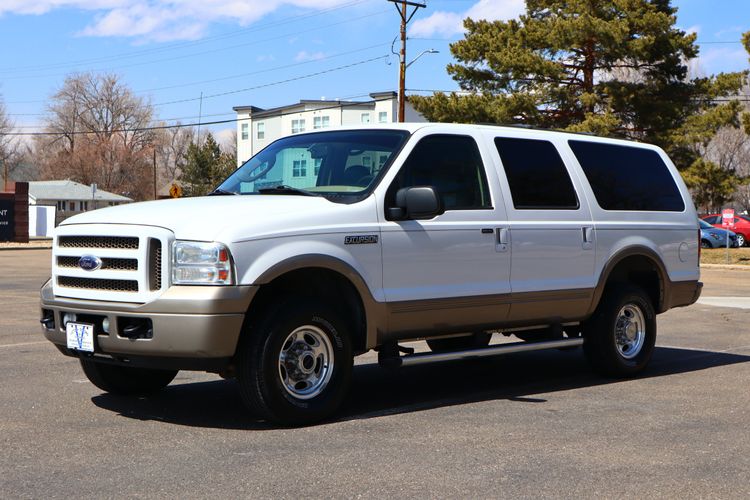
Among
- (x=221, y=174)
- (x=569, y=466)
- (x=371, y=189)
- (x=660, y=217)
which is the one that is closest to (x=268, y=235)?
(x=371, y=189)

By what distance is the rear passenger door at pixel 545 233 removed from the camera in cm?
781

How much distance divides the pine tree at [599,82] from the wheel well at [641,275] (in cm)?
2758

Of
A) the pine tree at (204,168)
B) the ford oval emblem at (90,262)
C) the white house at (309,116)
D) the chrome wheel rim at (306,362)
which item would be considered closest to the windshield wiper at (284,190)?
the chrome wheel rim at (306,362)

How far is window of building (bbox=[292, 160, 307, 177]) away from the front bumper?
1524 mm

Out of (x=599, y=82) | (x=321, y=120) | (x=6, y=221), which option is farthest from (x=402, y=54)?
(x=321, y=120)

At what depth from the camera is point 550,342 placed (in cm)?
812

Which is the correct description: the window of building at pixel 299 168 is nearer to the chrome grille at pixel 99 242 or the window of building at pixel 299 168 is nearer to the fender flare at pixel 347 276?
the fender flare at pixel 347 276

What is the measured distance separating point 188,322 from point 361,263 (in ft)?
4.32

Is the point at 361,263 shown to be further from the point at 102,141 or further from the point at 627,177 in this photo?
the point at 102,141

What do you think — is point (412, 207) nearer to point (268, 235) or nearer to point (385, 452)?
point (268, 235)

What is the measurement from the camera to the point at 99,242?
6590mm

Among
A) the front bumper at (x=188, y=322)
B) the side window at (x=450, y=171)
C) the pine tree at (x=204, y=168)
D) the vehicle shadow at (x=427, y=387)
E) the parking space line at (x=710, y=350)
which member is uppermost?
the pine tree at (x=204, y=168)

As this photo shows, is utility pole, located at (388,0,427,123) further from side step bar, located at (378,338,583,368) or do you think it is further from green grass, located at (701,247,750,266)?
side step bar, located at (378,338,583,368)

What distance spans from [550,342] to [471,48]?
33565 millimetres
